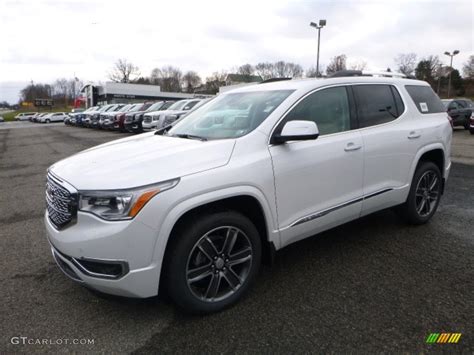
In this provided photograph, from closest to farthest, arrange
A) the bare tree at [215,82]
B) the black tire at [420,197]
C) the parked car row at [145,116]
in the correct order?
the black tire at [420,197], the parked car row at [145,116], the bare tree at [215,82]

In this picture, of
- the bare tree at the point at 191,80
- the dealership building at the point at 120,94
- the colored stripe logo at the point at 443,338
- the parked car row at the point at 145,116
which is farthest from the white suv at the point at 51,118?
the colored stripe logo at the point at 443,338

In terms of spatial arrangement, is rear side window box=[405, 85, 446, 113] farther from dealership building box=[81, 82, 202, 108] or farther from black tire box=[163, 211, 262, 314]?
dealership building box=[81, 82, 202, 108]

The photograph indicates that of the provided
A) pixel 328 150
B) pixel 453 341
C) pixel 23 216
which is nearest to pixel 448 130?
pixel 328 150

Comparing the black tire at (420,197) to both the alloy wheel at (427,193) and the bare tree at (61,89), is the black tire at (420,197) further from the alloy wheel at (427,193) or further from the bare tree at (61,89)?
the bare tree at (61,89)

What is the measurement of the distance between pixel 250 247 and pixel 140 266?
894 mm

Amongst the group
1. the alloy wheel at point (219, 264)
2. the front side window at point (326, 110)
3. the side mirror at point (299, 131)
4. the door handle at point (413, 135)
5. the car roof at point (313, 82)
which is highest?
the car roof at point (313, 82)

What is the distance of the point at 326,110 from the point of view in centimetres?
350

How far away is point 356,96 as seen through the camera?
3.77 metres

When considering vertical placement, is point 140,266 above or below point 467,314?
above

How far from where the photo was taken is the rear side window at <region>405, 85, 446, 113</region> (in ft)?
14.4

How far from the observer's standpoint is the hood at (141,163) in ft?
8.04

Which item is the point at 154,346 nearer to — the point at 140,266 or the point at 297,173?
the point at 140,266

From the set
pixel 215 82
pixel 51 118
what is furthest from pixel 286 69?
pixel 51 118

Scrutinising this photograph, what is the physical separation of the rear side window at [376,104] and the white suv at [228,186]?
1 cm
